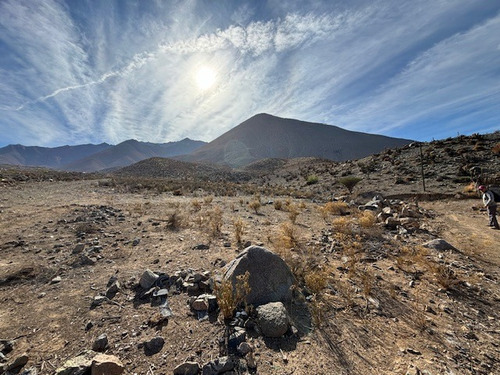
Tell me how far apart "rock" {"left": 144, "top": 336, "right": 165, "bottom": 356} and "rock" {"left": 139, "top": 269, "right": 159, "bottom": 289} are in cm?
135

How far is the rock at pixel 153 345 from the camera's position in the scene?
2.82 meters

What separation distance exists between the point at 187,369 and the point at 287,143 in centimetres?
12556

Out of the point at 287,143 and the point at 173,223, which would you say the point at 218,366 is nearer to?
the point at 173,223

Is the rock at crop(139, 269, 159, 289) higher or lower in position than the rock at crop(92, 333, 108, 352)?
higher

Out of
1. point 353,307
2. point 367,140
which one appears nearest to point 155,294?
point 353,307

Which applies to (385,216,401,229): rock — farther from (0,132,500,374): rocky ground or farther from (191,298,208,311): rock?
(191,298,208,311): rock

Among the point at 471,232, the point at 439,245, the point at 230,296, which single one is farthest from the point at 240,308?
the point at 471,232

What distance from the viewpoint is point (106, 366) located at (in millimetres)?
2422

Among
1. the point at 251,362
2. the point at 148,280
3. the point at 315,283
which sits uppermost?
the point at 148,280

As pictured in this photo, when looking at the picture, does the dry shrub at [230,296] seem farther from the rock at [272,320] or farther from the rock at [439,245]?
the rock at [439,245]

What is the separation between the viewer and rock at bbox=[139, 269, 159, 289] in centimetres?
416

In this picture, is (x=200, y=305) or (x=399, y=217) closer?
(x=200, y=305)

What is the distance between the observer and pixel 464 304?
13.0ft

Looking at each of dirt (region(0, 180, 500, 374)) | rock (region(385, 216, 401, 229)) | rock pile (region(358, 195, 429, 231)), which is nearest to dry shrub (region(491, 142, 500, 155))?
rock pile (region(358, 195, 429, 231))
